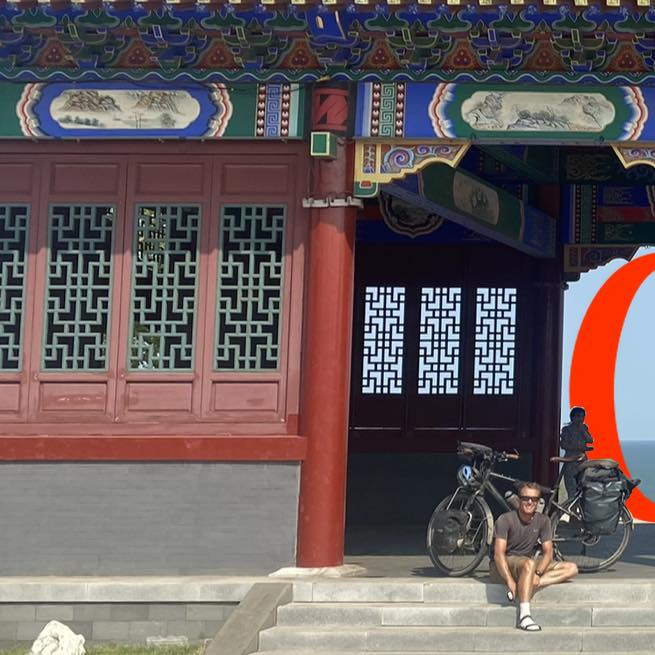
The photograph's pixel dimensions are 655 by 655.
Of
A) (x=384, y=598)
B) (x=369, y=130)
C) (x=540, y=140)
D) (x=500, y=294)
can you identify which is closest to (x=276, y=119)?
(x=369, y=130)

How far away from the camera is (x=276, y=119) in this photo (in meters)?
13.7

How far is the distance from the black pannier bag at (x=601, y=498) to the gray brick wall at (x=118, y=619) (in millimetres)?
3021

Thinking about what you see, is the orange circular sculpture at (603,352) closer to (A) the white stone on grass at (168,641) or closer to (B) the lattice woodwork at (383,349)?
(B) the lattice woodwork at (383,349)

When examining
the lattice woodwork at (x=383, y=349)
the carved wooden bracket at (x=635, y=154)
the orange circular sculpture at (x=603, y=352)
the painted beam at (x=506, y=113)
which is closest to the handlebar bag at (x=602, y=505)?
the carved wooden bracket at (x=635, y=154)

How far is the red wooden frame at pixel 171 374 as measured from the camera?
1355 cm

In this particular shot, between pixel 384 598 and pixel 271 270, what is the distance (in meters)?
2.96

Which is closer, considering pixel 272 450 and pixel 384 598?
pixel 384 598

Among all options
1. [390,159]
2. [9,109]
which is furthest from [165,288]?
[390,159]

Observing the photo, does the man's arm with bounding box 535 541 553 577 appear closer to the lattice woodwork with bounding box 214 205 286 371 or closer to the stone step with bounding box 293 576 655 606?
the stone step with bounding box 293 576 655 606

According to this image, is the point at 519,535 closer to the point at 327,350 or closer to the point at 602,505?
the point at 602,505

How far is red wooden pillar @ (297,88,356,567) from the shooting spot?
13328 mm

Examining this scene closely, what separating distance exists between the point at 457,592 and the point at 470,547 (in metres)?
0.73

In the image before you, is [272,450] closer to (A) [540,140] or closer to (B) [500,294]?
(A) [540,140]

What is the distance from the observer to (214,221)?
13875 millimetres
